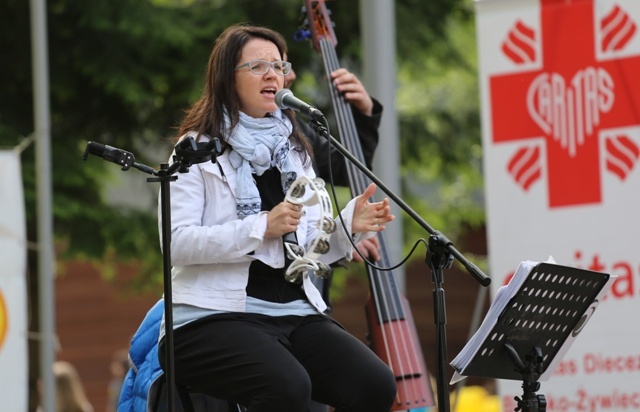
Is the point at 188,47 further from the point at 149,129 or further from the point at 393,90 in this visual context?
the point at 393,90

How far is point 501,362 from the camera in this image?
4.27 meters

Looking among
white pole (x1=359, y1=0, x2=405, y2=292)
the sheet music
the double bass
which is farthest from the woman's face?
white pole (x1=359, y1=0, x2=405, y2=292)

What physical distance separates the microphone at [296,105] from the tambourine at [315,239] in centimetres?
21

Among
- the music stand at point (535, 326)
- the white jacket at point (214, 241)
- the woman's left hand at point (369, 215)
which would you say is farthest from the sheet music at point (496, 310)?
the white jacket at point (214, 241)

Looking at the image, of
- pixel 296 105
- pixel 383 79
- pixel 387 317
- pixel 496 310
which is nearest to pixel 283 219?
pixel 296 105

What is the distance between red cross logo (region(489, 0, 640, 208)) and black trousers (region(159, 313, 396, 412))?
2.19 m

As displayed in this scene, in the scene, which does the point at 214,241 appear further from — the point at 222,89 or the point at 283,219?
the point at 222,89

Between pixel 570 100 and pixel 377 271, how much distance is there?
154 centimetres

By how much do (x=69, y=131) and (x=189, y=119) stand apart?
5517 millimetres

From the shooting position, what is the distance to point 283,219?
4.07 meters

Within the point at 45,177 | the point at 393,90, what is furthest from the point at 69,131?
the point at 393,90

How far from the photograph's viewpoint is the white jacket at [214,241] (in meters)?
4.09

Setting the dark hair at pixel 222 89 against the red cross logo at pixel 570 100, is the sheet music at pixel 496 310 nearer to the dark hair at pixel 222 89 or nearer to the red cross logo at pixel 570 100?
the dark hair at pixel 222 89

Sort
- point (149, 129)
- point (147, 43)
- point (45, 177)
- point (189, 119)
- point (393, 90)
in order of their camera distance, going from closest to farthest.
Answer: point (189, 119) → point (393, 90) → point (45, 177) → point (147, 43) → point (149, 129)
